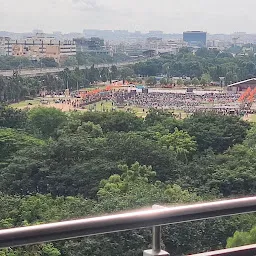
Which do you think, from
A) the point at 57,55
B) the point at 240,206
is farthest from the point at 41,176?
the point at 57,55

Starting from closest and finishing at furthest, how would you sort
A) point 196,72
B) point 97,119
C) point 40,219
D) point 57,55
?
1. point 40,219
2. point 97,119
3. point 196,72
4. point 57,55

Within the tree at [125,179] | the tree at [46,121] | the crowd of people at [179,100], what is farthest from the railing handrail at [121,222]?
the crowd of people at [179,100]

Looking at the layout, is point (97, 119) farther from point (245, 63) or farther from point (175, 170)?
point (245, 63)

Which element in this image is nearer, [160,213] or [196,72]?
[160,213]

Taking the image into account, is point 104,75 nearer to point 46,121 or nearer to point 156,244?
point 46,121

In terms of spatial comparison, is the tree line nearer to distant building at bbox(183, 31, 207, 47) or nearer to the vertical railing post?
the vertical railing post

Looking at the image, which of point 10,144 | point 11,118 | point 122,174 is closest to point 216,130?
point 10,144

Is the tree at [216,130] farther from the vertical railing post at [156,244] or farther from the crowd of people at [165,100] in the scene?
the vertical railing post at [156,244]

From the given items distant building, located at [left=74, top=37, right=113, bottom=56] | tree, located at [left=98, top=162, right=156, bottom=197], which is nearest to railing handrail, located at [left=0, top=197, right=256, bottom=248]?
tree, located at [left=98, top=162, right=156, bottom=197]
